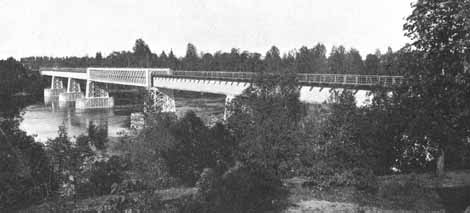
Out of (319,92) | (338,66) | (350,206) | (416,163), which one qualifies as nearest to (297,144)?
(350,206)

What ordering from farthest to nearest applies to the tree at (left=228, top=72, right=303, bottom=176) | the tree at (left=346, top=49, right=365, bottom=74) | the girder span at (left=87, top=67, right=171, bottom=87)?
the tree at (left=346, top=49, right=365, bottom=74) < the girder span at (left=87, top=67, right=171, bottom=87) < the tree at (left=228, top=72, right=303, bottom=176)

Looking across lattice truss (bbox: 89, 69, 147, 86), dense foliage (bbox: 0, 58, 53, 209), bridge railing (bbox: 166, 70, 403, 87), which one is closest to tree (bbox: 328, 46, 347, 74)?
lattice truss (bbox: 89, 69, 147, 86)

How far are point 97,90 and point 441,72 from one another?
318 feet

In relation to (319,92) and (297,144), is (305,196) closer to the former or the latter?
(297,144)

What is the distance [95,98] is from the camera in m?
94.6

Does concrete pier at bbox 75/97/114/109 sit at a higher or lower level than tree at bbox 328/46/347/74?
lower

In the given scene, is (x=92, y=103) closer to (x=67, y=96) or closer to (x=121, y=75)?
(x=121, y=75)

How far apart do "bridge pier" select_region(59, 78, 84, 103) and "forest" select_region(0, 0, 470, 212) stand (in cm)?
9063

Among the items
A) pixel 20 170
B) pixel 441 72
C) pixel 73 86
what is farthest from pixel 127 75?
pixel 441 72

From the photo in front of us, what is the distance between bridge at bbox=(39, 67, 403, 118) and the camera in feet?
109

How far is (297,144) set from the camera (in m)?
17.6

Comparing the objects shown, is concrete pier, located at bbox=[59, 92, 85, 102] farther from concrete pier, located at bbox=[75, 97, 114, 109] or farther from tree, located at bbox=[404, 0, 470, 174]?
tree, located at bbox=[404, 0, 470, 174]

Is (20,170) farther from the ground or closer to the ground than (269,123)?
closer to the ground

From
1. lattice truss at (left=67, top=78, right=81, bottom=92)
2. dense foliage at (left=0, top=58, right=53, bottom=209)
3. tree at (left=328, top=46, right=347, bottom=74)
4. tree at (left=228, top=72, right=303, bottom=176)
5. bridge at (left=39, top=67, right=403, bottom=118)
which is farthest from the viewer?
lattice truss at (left=67, top=78, right=81, bottom=92)
